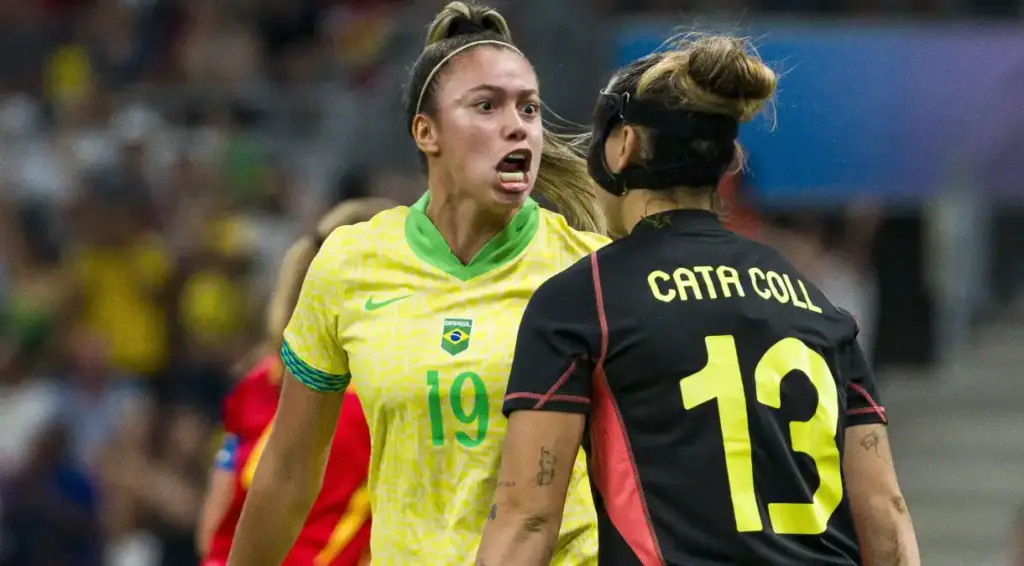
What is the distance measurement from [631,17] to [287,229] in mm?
2331

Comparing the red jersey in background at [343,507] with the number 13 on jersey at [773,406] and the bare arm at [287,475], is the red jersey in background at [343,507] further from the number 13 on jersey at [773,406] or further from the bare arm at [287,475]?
the number 13 on jersey at [773,406]

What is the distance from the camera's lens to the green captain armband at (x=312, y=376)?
13.4ft

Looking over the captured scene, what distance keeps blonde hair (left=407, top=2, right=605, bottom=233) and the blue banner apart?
5.71 metres

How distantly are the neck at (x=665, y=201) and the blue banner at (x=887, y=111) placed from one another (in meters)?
6.62

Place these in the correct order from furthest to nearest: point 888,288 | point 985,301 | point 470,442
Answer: point 985,301
point 888,288
point 470,442

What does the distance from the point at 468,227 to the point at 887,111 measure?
6.63 metres

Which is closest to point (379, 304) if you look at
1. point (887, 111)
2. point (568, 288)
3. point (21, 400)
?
point (568, 288)

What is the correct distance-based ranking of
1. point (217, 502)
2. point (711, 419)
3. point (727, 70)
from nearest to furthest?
point (711, 419) < point (727, 70) < point (217, 502)

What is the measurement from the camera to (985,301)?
12.4 metres

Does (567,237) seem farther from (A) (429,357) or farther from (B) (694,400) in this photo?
(B) (694,400)

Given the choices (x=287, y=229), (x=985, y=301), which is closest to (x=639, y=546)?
(x=287, y=229)

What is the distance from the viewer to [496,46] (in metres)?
4.09

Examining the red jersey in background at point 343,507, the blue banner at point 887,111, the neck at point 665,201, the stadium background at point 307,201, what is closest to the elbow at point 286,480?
the red jersey in background at point 343,507

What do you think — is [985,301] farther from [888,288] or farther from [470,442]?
[470,442]
